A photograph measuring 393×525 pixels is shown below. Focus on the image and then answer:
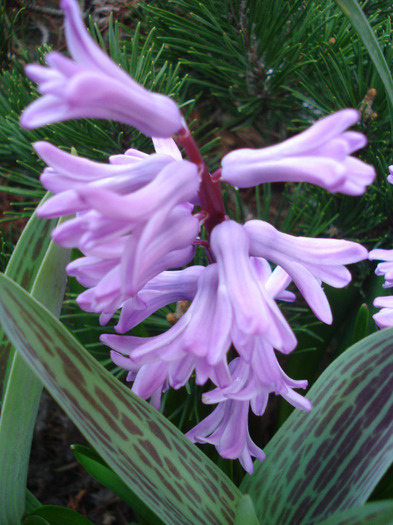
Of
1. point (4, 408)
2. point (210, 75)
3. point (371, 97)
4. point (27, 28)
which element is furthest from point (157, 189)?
point (27, 28)

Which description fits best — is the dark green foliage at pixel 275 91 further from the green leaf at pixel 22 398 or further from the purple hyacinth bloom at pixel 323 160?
the purple hyacinth bloom at pixel 323 160

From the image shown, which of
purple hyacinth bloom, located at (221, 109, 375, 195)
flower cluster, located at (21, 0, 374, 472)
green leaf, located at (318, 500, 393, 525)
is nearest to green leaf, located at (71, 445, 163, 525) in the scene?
flower cluster, located at (21, 0, 374, 472)

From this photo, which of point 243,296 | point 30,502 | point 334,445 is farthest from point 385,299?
point 30,502

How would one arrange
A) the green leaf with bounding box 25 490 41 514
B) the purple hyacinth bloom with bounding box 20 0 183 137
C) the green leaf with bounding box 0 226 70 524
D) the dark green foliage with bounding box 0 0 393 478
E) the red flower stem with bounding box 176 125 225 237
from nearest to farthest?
1. the purple hyacinth bloom with bounding box 20 0 183 137
2. the red flower stem with bounding box 176 125 225 237
3. the green leaf with bounding box 0 226 70 524
4. the green leaf with bounding box 25 490 41 514
5. the dark green foliage with bounding box 0 0 393 478

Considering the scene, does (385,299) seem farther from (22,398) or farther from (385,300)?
(22,398)

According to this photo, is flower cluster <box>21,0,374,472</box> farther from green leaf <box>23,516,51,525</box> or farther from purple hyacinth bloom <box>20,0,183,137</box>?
green leaf <box>23,516,51,525</box>

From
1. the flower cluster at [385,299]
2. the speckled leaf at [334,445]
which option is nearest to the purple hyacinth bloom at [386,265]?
the flower cluster at [385,299]
